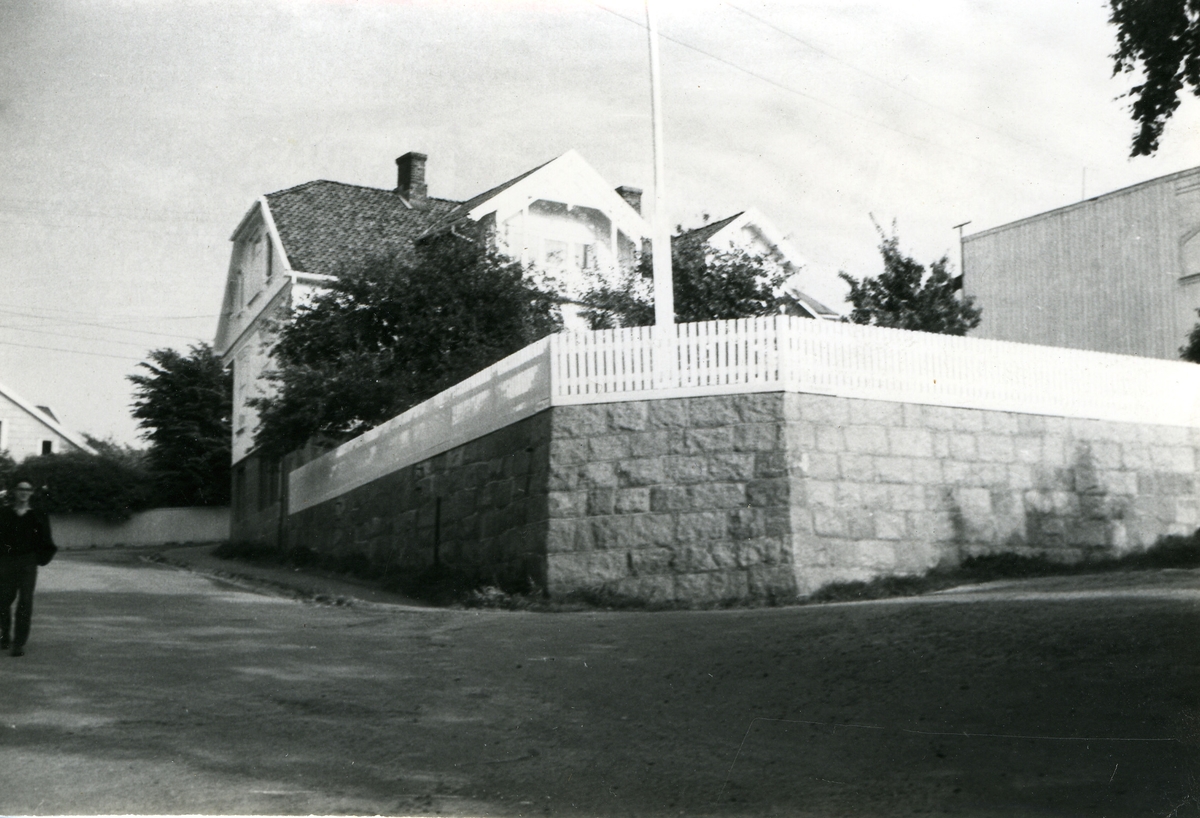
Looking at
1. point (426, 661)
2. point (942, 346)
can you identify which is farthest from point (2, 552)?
point (942, 346)

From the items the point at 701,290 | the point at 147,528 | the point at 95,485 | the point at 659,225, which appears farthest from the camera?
the point at 147,528

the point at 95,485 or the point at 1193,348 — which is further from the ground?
the point at 1193,348

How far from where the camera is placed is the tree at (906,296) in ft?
89.6

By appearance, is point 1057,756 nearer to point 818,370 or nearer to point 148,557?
point 818,370

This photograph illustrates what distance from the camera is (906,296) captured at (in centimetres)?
2761

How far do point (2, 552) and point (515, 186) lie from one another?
19.1 meters

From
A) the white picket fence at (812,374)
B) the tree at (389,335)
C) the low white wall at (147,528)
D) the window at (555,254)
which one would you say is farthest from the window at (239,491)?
the white picket fence at (812,374)

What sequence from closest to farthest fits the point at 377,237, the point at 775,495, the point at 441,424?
the point at 775,495 → the point at 441,424 → the point at 377,237

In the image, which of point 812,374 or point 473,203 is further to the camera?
point 473,203

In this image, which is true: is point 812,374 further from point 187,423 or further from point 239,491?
point 187,423

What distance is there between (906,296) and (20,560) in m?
20.5

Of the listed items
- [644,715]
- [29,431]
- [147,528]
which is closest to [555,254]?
[29,431]

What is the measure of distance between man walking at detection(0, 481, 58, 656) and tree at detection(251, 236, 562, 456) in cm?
1090

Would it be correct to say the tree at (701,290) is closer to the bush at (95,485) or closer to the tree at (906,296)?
the tree at (906,296)
